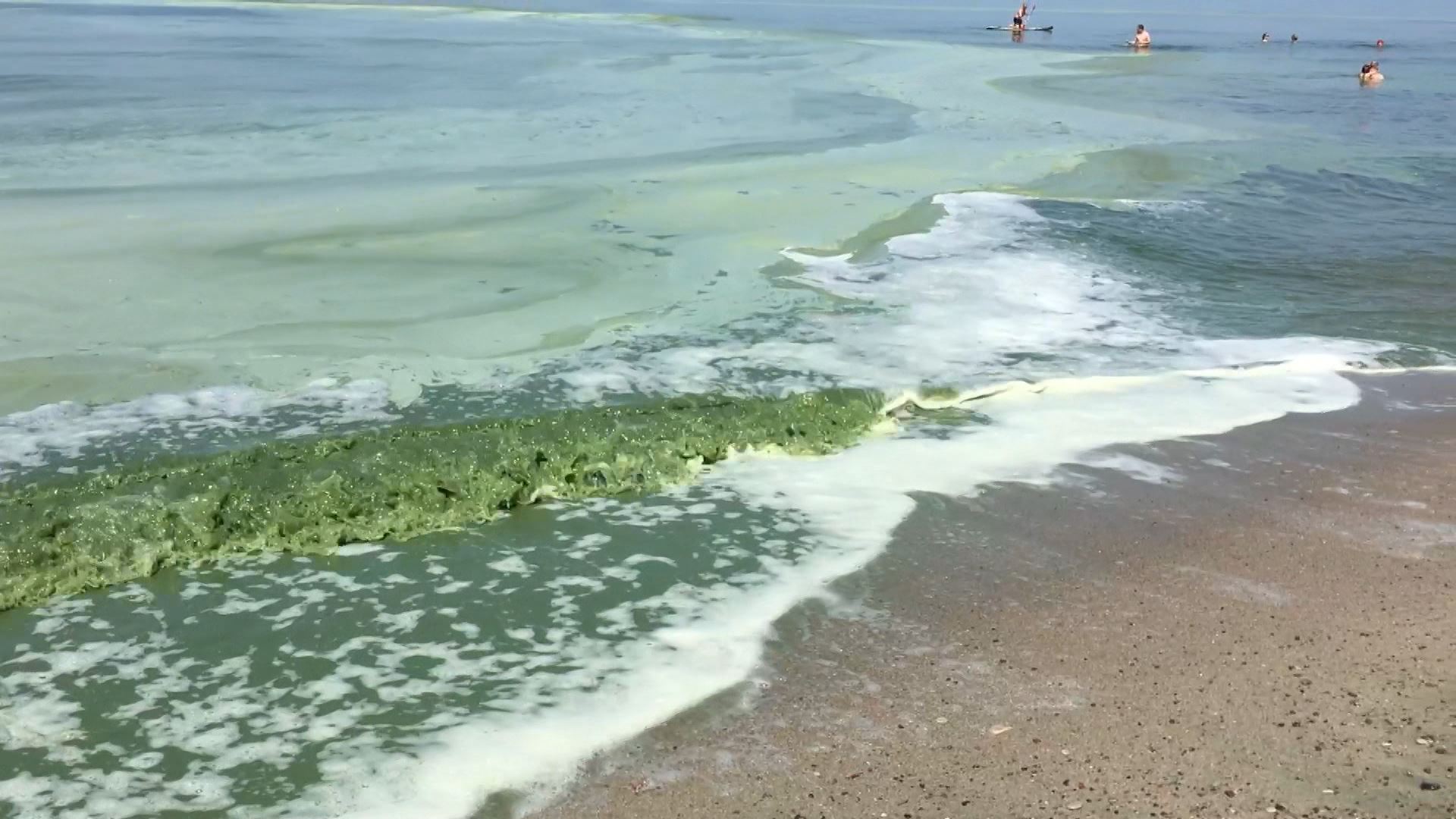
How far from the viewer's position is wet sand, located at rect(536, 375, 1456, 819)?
12.5ft

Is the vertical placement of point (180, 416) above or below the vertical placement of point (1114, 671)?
above

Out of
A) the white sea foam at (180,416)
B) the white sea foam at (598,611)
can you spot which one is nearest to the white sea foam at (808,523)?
the white sea foam at (598,611)

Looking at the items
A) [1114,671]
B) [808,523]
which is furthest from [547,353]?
[1114,671]

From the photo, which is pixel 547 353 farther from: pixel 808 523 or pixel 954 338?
pixel 808 523

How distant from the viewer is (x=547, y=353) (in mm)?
8297

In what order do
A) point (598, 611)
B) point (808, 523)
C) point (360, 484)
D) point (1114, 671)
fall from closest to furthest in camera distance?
point (1114, 671), point (598, 611), point (808, 523), point (360, 484)

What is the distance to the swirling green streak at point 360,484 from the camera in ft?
18.2

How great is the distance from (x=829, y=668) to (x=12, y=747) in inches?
99.4

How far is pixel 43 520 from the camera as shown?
18.7 ft

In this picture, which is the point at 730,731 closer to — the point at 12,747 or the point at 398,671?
the point at 398,671

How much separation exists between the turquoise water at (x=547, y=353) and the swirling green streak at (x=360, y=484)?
0.03 metres

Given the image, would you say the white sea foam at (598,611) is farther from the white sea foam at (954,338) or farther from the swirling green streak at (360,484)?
the swirling green streak at (360,484)

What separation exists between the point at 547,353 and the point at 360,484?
A: 7.58 ft

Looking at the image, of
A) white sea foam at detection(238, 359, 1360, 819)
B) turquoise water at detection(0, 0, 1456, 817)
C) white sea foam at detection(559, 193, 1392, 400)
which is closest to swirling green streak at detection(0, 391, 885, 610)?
turquoise water at detection(0, 0, 1456, 817)
